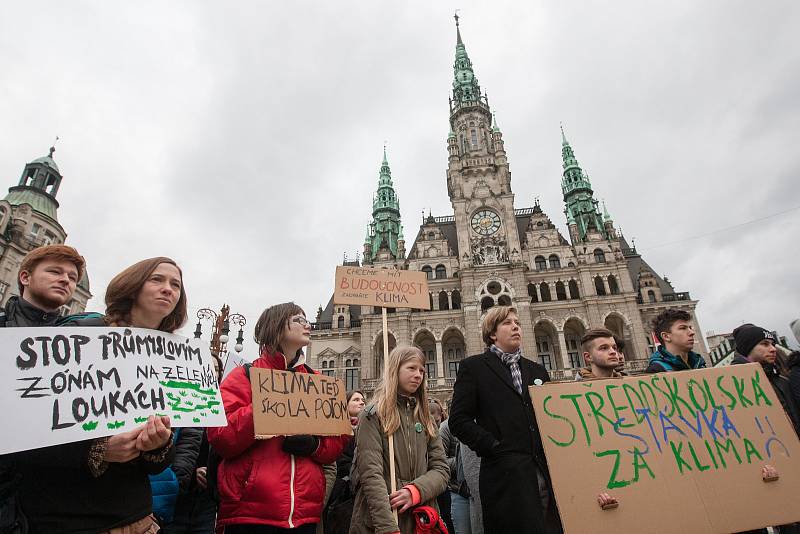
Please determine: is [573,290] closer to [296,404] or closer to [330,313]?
[330,313]

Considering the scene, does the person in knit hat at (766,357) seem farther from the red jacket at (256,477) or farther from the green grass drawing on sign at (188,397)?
the green grass drawing on sign at (188,397)

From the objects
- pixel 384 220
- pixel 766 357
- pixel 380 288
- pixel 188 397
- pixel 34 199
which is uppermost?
pixel 384 220

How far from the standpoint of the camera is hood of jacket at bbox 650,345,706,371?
12.8 ft

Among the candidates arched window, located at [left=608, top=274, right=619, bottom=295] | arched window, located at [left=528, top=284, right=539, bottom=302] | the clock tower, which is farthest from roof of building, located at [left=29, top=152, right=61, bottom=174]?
arched window, located at [left=608, top=274, right=619, bottom=295]

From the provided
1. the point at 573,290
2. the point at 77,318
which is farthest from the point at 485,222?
the point at 77,318

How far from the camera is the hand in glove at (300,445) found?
9.28 ft

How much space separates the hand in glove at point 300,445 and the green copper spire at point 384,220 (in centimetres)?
3112

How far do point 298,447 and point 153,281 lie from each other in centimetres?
143

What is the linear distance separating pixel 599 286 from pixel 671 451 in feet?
97.3

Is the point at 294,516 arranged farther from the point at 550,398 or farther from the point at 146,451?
the point at 550,398

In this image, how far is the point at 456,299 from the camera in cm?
3055

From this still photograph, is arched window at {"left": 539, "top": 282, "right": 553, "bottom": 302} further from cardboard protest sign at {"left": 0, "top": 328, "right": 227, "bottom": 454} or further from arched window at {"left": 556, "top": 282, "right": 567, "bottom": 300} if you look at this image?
cardboard protest sign at {"left": 0, "top": 328, "right": 227, "bottom": 454}

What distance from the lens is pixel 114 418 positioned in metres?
1.94

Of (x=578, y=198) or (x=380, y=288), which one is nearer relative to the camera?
(x=380, y=288)
